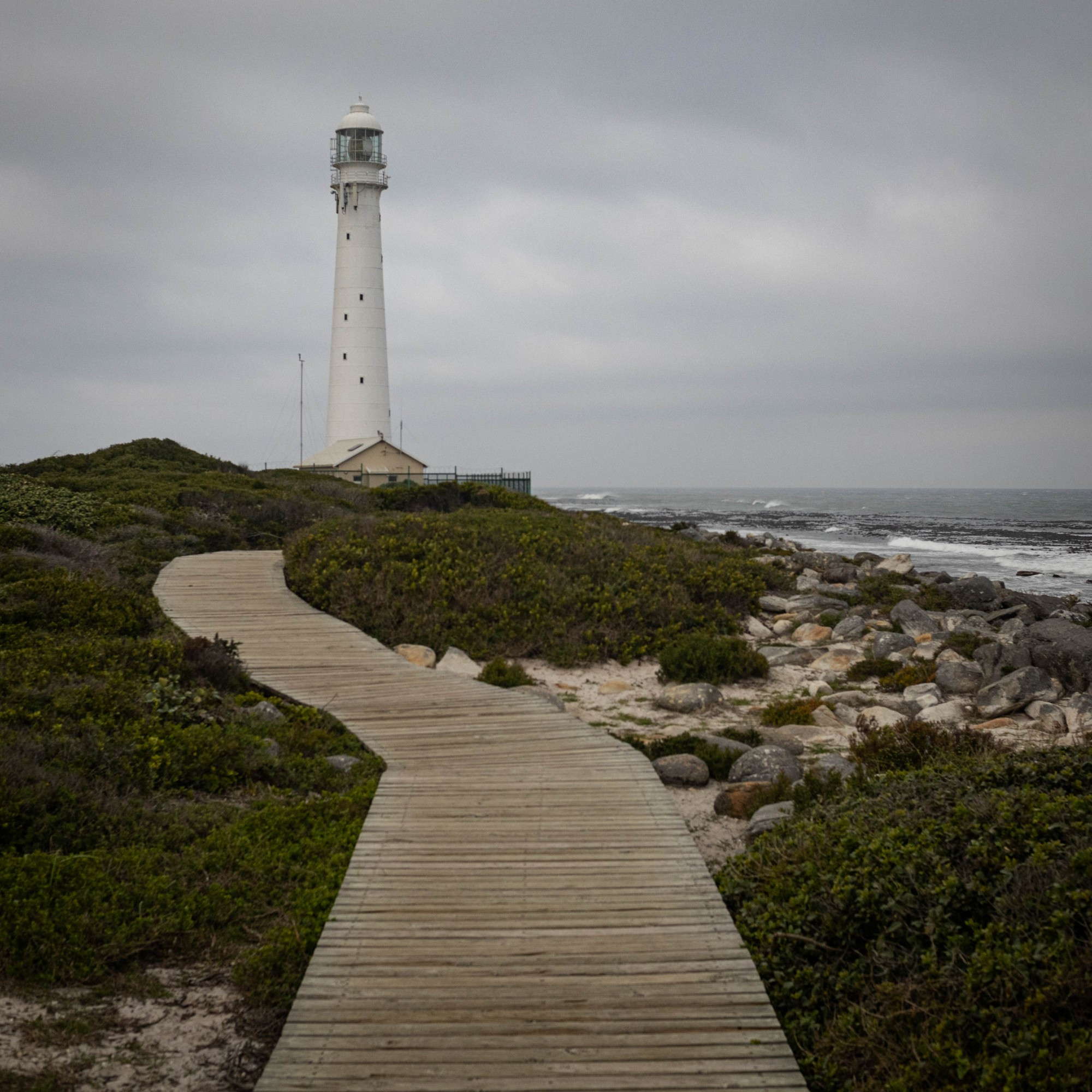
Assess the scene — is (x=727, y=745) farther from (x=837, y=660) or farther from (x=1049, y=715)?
(x=837, y=660)

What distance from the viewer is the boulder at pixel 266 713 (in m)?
9.23

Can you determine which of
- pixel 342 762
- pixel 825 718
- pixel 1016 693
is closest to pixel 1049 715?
pixel 1016 693

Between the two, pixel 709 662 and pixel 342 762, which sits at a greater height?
pixel 709 662

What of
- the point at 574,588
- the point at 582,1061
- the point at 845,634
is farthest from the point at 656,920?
the point at 845,634

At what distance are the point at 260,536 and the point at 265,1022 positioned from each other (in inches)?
732

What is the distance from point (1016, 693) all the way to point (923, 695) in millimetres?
1137

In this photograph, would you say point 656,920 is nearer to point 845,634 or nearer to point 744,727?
point 744,727

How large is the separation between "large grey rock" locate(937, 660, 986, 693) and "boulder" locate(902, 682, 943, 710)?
13cm

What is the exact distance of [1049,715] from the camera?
36.3ft

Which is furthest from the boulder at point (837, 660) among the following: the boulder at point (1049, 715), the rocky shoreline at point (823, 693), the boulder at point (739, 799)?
the boulder at point (739, 799)

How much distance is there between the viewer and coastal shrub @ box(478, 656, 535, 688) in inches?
470

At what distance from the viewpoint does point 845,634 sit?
16391mm

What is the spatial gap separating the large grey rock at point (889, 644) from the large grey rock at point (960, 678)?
5.34 feet

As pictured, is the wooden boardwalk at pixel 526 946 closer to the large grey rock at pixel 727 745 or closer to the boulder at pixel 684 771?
the boulder at pixel 684 771
